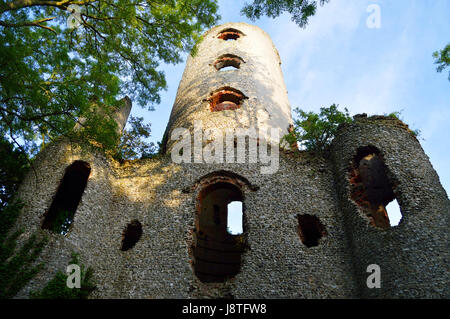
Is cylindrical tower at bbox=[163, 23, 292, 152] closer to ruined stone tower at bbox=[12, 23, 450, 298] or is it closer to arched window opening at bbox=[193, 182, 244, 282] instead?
ruined stone tower at bbox=[12, 23, 450, 298]

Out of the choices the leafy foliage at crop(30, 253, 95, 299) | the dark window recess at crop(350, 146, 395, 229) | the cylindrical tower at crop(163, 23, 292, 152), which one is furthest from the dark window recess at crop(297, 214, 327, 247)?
the leafy foliage at crop(30, 253, 95, 299)

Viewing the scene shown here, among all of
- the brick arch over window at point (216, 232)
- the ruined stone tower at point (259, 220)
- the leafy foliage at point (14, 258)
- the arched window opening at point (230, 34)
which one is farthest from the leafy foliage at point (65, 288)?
the arched window opening at point (230, 34)

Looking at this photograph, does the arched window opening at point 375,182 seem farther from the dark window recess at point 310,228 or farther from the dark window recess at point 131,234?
the dark window recess at point 131,234

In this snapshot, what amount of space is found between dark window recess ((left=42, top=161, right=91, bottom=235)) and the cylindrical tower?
3.35 metres

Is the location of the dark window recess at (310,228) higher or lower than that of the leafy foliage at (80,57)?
lower

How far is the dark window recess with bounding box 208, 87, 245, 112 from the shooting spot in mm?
14523

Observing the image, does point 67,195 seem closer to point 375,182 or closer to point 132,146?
point 132,146

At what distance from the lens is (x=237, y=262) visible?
1302 cm

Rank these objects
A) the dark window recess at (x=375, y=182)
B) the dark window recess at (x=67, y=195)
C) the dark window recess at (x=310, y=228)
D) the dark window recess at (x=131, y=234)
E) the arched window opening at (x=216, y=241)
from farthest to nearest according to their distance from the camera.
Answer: the arched window opening at (x=216, y=241)
the dark window recess at (x=67, y=195)
the dark window recess at (x=131, y=234)
the dark window recess at (x=375, y=182)
the dark window recess at (x=310, y=228)

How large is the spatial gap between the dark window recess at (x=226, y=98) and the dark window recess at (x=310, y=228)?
648 cm

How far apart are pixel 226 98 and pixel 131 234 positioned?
7.54 metres

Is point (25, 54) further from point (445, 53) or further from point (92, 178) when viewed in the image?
point (445, 53)

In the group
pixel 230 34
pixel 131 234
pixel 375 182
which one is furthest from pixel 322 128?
pixel 230 34

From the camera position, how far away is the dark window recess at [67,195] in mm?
10403
